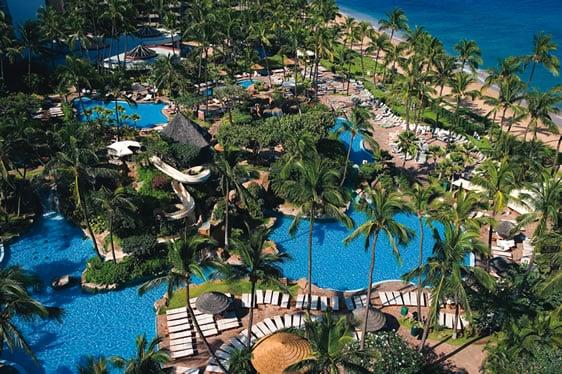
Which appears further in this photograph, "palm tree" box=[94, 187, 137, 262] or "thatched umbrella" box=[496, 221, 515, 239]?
"thatched umbrella" box=[496, 221, 515, 239]

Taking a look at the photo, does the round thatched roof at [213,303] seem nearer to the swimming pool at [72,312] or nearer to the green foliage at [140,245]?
the swimming pool at [72,312]

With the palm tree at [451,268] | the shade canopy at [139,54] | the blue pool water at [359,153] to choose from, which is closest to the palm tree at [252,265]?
the palm tree at [451,268]

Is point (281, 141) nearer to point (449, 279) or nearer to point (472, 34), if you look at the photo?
point (449, 279)

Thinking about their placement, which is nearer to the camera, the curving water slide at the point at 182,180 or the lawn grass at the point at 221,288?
the lawn grass at the point at 221,288

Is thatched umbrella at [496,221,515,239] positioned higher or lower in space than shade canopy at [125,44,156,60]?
lower

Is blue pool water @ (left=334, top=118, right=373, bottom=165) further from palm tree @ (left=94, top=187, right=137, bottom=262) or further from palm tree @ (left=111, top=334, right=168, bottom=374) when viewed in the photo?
palm tree @ (left=111, top=334, right=168, bottom=374)

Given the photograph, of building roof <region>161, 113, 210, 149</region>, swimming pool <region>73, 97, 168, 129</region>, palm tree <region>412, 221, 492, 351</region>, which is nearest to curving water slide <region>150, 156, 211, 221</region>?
building roof <region>161, 113, 210, 149</region>

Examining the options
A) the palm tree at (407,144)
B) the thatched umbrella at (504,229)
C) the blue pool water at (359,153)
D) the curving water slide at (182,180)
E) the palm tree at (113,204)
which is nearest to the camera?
the palm tree at (113,204)
